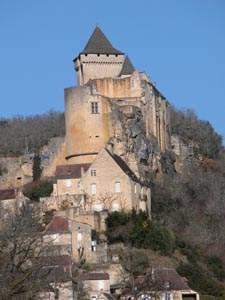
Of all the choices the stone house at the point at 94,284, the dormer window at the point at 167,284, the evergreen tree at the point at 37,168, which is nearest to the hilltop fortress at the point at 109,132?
the evergreen tree at the point at 37,168

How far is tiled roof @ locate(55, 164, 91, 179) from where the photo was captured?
68.5 m

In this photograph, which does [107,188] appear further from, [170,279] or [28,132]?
[28,132]

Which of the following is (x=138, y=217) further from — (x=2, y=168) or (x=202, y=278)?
(x=2, y=168)

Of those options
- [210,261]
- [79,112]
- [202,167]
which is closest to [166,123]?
[202,167]

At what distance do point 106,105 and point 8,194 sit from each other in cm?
827

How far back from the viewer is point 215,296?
6166cm

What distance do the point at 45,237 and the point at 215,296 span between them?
31.4 ft

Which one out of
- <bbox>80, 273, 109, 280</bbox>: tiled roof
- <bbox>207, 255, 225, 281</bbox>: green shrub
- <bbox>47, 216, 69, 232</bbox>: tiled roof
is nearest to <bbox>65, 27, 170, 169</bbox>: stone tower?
<bbox>47, 216, 69, 232</bbox>: tiled roof

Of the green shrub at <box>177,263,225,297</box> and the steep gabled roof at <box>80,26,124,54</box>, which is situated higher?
the steep gabled roof at <box>80,26,124,54</box>

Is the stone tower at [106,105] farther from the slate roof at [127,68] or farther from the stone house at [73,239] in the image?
the stone house at [73,239]

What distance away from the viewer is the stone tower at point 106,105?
71.3 metres

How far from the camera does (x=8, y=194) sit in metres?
70.1

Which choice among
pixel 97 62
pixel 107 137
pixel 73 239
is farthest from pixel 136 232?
pixel 97 62

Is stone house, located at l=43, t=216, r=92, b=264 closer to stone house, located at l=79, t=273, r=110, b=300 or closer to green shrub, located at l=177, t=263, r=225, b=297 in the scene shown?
stone house, located at l=79, t=273, r=110, b=300
